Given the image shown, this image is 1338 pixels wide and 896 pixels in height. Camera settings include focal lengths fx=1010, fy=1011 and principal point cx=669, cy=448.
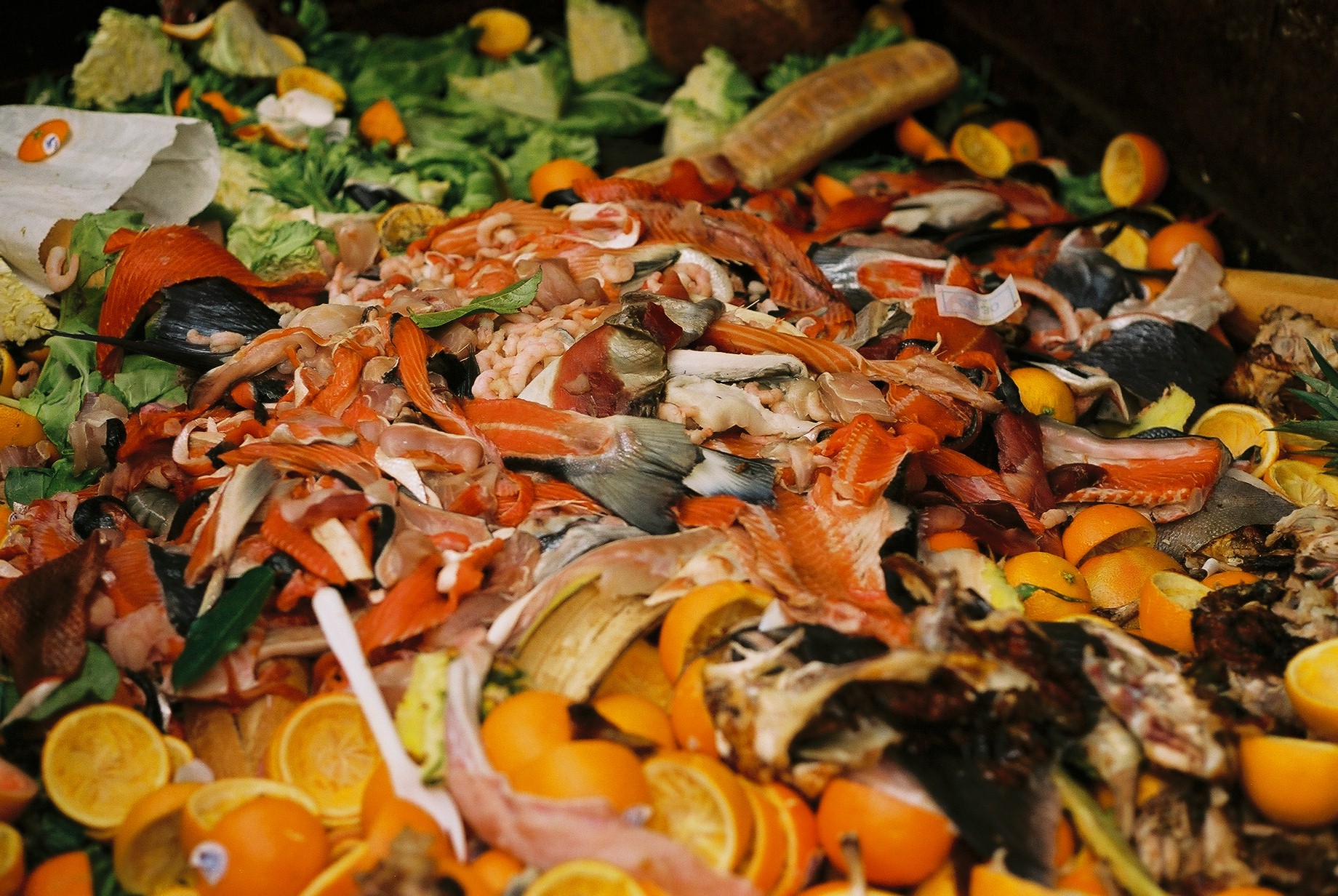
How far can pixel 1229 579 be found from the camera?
219cm

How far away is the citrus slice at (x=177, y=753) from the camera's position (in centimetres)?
178

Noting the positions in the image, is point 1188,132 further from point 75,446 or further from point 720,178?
point 75,446

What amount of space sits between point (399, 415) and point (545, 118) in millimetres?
2886

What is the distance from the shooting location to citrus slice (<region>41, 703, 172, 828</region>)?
1705mm

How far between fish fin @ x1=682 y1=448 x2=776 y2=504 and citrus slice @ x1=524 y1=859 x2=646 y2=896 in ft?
2.88

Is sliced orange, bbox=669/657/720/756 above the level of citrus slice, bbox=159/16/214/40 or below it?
below

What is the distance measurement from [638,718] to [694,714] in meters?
0.10

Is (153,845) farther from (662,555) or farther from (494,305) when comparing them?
(494,305)

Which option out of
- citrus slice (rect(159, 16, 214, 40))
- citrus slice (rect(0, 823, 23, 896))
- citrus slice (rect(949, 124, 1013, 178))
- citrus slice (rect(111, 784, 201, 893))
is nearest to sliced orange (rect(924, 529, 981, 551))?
citrus slice (rect(111, 784, 201, 893))

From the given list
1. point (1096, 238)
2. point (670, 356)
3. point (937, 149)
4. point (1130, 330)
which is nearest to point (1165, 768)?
A: point (670, 356)

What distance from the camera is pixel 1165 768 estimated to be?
5.36ft

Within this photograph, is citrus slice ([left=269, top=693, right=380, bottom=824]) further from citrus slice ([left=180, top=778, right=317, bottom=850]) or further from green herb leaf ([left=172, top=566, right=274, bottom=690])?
green herb leaf ([left=172, top=566, right=274, bottom=690])

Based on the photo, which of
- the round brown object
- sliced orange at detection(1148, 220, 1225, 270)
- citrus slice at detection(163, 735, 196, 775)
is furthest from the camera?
the round brown object

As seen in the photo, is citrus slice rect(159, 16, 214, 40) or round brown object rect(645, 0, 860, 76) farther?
round brown object rect(645, 0, 860, 76)
